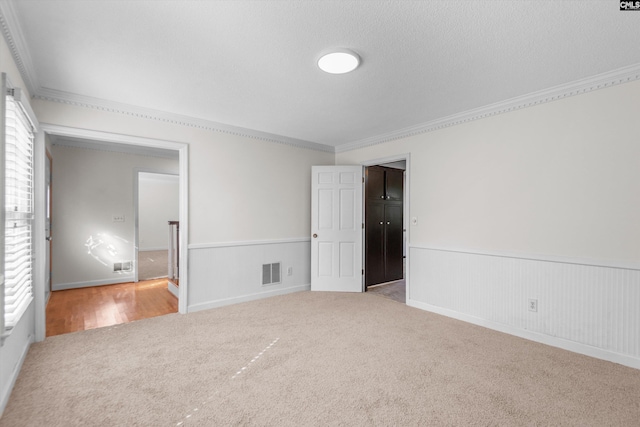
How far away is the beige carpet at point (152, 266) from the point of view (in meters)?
6.17

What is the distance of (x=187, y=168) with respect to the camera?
381 cm

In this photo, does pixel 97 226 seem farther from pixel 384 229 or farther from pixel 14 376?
pixel 384 229

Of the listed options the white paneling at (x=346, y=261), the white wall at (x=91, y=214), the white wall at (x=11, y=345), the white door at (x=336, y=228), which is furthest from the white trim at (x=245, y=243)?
the white wall at (x=91, y=214)

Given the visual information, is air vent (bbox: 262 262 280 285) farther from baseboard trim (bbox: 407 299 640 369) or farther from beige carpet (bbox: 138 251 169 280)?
beige carpet (bbox: 138 251 169 280)

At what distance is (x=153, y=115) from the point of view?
354 cm

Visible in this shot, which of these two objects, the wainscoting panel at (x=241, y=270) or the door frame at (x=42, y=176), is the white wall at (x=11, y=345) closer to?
the door frame at (x=42, y=176)

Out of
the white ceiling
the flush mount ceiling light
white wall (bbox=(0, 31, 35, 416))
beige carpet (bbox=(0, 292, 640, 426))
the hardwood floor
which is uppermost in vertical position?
the white ceiling

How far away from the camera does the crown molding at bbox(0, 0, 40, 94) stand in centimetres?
178

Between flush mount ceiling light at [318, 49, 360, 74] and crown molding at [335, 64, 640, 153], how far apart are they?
5.81ft

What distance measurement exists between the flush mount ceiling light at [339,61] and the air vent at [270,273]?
2940mm

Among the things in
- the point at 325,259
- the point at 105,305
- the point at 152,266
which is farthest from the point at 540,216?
the point at 152,266

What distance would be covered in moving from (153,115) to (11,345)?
2478 mm

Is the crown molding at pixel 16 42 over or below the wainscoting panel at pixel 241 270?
over

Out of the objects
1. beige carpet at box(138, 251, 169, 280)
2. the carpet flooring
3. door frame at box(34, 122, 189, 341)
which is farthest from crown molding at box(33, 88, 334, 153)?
beige carpet at box(138, 251, 169, 280)
